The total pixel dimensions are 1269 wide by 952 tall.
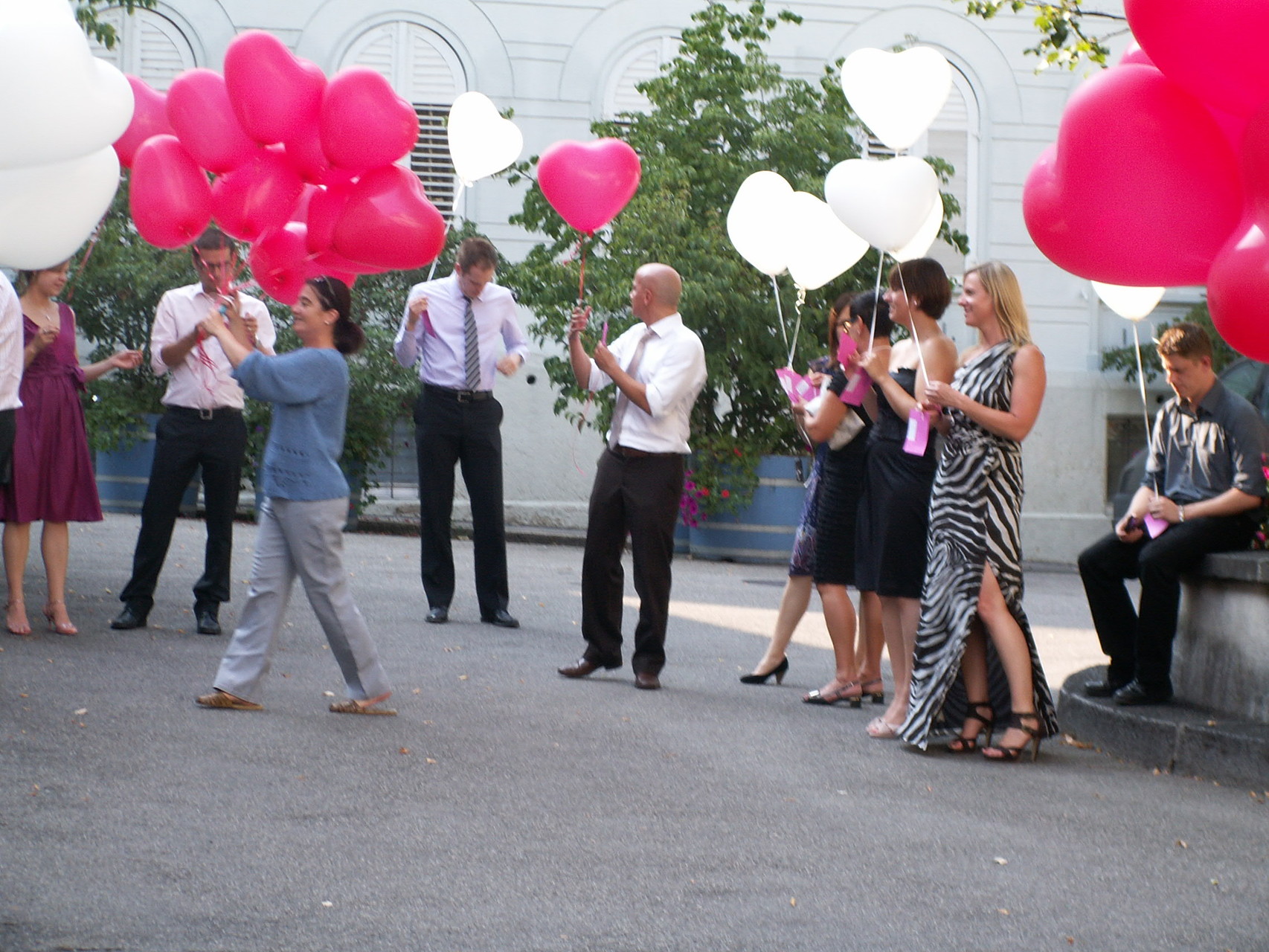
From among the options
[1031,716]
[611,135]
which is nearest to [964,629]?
[1031,716]

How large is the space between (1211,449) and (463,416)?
4.09 metres

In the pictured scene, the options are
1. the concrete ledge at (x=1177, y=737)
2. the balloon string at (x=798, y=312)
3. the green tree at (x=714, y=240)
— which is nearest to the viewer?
the concrete ledge at (x=1177, y=737)

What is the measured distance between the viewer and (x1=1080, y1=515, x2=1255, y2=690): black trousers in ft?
20.8

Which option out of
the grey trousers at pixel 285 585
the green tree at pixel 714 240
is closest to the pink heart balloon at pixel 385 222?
the grey trousers at pixel 285 585

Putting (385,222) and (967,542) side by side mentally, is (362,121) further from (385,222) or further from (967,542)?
(967,542)

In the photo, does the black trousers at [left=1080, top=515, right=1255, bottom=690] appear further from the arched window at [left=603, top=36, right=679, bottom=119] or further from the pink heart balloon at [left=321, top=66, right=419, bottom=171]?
the arched window at [left=603, top=36, right=679, bottom=119]

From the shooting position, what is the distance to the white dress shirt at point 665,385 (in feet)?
22.9

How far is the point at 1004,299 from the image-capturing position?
19.5ft

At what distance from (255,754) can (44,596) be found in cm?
375

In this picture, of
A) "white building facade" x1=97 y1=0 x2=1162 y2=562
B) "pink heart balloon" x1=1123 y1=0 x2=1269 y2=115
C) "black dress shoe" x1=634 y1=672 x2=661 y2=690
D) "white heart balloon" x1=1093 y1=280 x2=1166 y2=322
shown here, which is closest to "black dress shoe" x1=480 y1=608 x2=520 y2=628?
"black dress shoe" x1=634 y1=672 x2=661 y2=690

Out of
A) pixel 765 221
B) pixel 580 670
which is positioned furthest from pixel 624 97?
pixel 580 670

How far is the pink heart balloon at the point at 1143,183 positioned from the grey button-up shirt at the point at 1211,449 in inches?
128

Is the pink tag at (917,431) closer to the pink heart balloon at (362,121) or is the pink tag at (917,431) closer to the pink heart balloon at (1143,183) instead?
the pink heart balloon at (362,121)

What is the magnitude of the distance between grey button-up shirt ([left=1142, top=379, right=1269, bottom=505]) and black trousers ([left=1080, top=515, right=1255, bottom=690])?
154 mm
